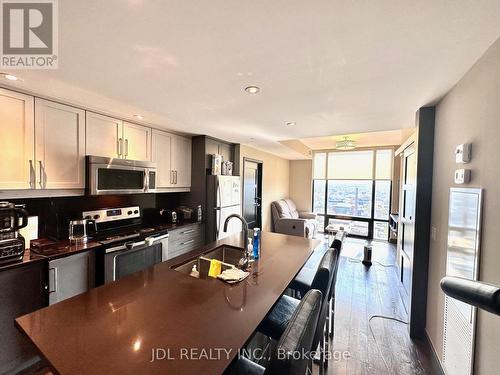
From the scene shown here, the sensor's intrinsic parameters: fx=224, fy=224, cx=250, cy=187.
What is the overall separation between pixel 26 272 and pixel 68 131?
4.50 ft

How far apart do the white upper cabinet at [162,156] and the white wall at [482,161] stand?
335cm

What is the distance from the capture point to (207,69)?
1.58m

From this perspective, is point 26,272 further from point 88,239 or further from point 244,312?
point 244,312

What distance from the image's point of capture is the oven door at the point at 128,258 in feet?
7.64

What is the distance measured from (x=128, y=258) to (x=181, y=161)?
1.76 meters

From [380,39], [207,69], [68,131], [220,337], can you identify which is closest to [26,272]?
[68,131]

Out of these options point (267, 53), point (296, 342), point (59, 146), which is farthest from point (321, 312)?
point (59, 146)

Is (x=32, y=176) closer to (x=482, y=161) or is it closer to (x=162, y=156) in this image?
(x=162, y=156)

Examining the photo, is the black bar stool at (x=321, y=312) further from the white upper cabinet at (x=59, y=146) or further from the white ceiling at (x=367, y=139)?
the white ceiling at (x=367, y=139)

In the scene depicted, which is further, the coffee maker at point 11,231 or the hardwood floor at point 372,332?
the hardwood floor at point 372,332

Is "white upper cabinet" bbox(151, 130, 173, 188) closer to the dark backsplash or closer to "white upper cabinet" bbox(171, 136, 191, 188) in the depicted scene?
"white upper cabinet" bbox(171, 136, 191, 188)

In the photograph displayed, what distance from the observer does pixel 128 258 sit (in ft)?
8.30

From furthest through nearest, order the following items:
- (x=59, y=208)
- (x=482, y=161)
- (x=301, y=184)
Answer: (x=301, y=184), (x=59, y=208), (x=482, y=161)

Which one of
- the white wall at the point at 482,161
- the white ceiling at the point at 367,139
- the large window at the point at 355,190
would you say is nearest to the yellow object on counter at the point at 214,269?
the white wall at the point at 482,161
